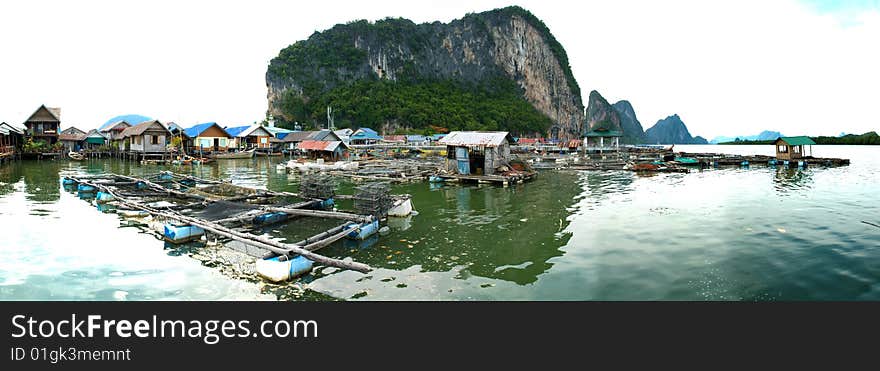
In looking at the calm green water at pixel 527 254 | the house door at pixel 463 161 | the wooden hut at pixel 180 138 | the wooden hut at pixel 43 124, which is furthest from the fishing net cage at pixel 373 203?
the wooden hut at pixel 43 124

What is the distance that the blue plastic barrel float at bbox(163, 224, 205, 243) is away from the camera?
11930 millimetres

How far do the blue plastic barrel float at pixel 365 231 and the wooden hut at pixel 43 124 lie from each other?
207ft

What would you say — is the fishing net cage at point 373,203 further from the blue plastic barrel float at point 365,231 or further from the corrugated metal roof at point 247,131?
the corrugated metal roof at point 247,131

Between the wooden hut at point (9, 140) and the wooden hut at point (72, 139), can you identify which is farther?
the wooden hut at point (72, 139)

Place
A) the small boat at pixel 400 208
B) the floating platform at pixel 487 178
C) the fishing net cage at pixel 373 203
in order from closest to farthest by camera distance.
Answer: the fishing net cage at pixel 373 203
the small boat at pixel 400 208
the floating platform at pixel 487 178

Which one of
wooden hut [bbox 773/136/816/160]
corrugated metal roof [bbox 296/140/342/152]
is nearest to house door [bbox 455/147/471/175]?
corrugated metal roof [bbox 296/140/342/152]

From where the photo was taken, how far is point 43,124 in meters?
56.5

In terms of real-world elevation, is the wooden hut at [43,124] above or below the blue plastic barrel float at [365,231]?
above

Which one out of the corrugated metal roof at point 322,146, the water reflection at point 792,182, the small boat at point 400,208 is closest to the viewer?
the small boat at point 400,208

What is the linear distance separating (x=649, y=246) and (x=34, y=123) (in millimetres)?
71067

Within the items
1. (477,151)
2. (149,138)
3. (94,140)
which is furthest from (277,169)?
(94,140)

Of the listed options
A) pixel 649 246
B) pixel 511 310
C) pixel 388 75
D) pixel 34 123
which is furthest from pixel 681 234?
pixel 388 75

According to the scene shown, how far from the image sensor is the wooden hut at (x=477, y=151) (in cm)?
2731

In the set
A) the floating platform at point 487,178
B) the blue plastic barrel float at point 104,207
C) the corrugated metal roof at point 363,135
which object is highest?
the corrugated metal roof at point 363,135
